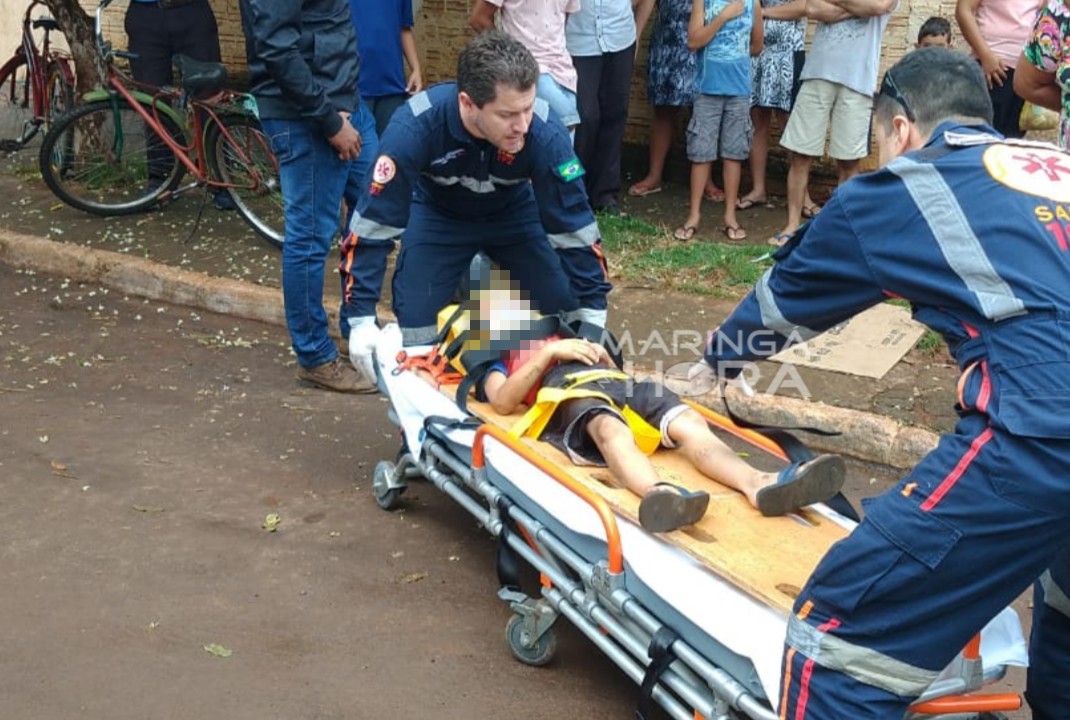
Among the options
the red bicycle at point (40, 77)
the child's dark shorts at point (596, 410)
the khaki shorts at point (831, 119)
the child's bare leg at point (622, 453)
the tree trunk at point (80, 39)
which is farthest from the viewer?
the red bicycle at point (40, 77)

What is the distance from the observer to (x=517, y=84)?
3.77 m

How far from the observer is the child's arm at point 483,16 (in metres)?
6.46

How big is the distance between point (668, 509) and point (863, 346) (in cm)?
291

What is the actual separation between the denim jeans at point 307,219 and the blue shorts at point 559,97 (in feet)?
4.44

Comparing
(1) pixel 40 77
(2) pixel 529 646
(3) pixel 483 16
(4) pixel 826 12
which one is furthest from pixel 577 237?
(1) pixel 40 77

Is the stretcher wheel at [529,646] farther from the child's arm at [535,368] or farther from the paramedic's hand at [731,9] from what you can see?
the paramedic's hand at [731,9]

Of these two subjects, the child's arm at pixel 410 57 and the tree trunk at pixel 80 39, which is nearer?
the child's arm at pixel 410 57

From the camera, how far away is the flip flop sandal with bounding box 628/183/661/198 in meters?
→ 7.95

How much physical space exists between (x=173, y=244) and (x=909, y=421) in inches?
172

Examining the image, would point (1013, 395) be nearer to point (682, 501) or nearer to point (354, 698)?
point (682, 501)

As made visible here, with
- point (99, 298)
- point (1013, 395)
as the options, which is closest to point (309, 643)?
point (1013, 395)

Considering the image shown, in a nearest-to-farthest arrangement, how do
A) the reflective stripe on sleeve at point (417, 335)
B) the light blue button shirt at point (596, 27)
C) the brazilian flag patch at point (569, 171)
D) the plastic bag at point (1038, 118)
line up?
1. the brazilian flag patch at point (569, 171)
2. the reflective stripe on sleeve at point (417, 335)
3. the plastic bag at point (1038, 118)
4. the light blue button shirt at point (596, 27)

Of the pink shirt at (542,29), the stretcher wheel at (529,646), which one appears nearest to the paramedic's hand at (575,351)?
the stretcher wheel at (529,646)

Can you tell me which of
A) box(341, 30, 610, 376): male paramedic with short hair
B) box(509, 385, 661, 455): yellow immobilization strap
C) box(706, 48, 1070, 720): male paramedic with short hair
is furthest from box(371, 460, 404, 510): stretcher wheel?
box(706, 48, 1070, 720): male paramedic with short hair
